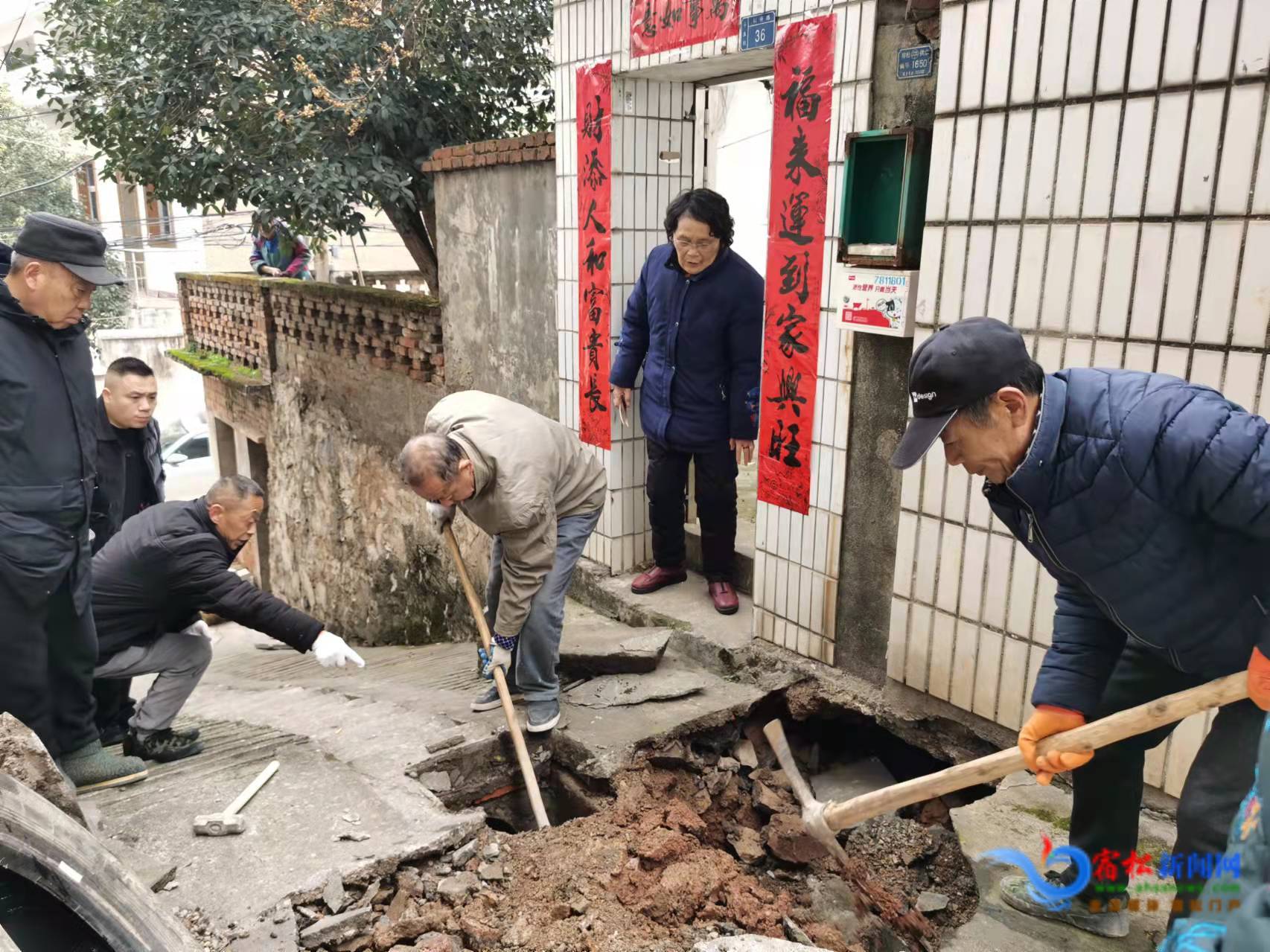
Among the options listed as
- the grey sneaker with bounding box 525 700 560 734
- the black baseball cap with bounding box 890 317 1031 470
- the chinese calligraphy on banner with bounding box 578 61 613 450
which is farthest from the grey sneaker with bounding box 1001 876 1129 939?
the chinese calligraphy on banner with bounding box 578 61 613 450

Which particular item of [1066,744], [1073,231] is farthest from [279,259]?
[1066,744]

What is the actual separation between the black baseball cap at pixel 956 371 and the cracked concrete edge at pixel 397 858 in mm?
2189

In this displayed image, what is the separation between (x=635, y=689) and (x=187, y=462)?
764 inches

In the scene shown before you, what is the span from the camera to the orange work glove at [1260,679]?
2.02 metres

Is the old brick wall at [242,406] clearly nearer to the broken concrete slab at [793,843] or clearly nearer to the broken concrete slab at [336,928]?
the broken concrete slab at [336,928]

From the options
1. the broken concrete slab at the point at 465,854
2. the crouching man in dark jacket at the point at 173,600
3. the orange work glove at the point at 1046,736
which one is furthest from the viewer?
the crouching man in dark jacket at the point at 173,600

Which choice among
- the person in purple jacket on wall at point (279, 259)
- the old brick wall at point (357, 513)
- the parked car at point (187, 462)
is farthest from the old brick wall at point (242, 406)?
the parked car at point (187, 462)

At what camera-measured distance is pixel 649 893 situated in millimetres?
3092

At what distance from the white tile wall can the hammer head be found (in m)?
2.66

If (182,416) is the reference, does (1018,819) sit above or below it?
above

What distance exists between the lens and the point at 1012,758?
2479 mm

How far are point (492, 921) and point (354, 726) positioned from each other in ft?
5.31

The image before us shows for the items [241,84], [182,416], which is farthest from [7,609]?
[182,416]

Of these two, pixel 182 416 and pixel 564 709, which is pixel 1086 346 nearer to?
pixel 564 709
